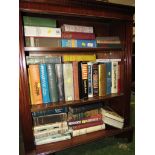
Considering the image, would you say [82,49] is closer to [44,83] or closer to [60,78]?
[60,78]

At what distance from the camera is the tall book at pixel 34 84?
1.02m

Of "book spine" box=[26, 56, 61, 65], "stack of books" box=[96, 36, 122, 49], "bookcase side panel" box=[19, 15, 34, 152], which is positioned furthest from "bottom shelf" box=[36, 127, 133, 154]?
"stack of books" box=[96, 36, 122, 49]

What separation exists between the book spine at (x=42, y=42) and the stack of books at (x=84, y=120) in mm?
570

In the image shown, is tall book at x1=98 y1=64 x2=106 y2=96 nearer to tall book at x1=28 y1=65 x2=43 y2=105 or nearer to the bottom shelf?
the bottom shelf

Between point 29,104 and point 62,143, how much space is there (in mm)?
421

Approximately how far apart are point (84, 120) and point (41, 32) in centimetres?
81

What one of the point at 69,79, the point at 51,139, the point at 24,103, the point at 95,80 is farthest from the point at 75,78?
the point at 51,139

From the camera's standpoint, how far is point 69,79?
1.12 m

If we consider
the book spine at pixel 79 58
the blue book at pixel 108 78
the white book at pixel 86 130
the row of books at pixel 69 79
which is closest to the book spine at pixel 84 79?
the row of books at pixel 69 79

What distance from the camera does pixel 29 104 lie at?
988 mm

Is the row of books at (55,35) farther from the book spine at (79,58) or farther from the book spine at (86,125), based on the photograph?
the book spine at (86,125)
